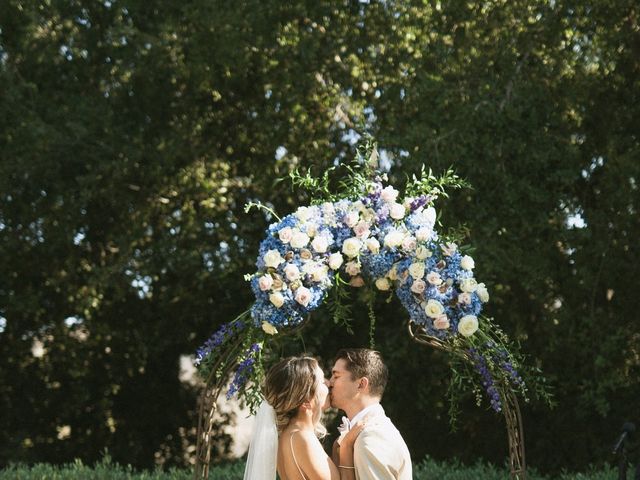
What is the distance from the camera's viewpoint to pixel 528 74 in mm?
9008

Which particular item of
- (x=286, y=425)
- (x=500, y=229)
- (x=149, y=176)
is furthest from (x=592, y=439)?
(x=286, y=425)

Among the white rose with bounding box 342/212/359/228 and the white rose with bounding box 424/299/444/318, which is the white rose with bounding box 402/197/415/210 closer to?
the white rose with bounding box 342/212/359/228

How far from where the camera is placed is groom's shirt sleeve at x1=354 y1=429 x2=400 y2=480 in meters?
4.14

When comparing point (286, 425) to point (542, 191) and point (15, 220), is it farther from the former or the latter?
point (15, 220)

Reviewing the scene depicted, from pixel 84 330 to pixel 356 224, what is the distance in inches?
255

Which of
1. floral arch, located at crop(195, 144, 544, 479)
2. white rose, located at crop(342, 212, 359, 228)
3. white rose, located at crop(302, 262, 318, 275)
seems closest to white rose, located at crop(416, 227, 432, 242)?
floral arch, located at crop(195, 144, 544, 479)

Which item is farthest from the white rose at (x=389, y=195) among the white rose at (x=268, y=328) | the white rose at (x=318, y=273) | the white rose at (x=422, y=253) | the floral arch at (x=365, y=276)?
the white rose at (x=268, y=328)

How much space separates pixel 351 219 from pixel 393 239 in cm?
23

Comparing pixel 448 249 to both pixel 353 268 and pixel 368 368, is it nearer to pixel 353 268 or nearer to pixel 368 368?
pixel 353 268

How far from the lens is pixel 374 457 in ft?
13.6

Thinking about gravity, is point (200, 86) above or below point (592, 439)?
above

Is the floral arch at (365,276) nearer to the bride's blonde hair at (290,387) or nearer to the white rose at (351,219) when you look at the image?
the white rose at (351,219)

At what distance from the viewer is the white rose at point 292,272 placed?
4.68 meters

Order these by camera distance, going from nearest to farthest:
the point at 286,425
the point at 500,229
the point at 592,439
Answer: the point at 286,425 → the point at 500,229 → the point at 592,439
